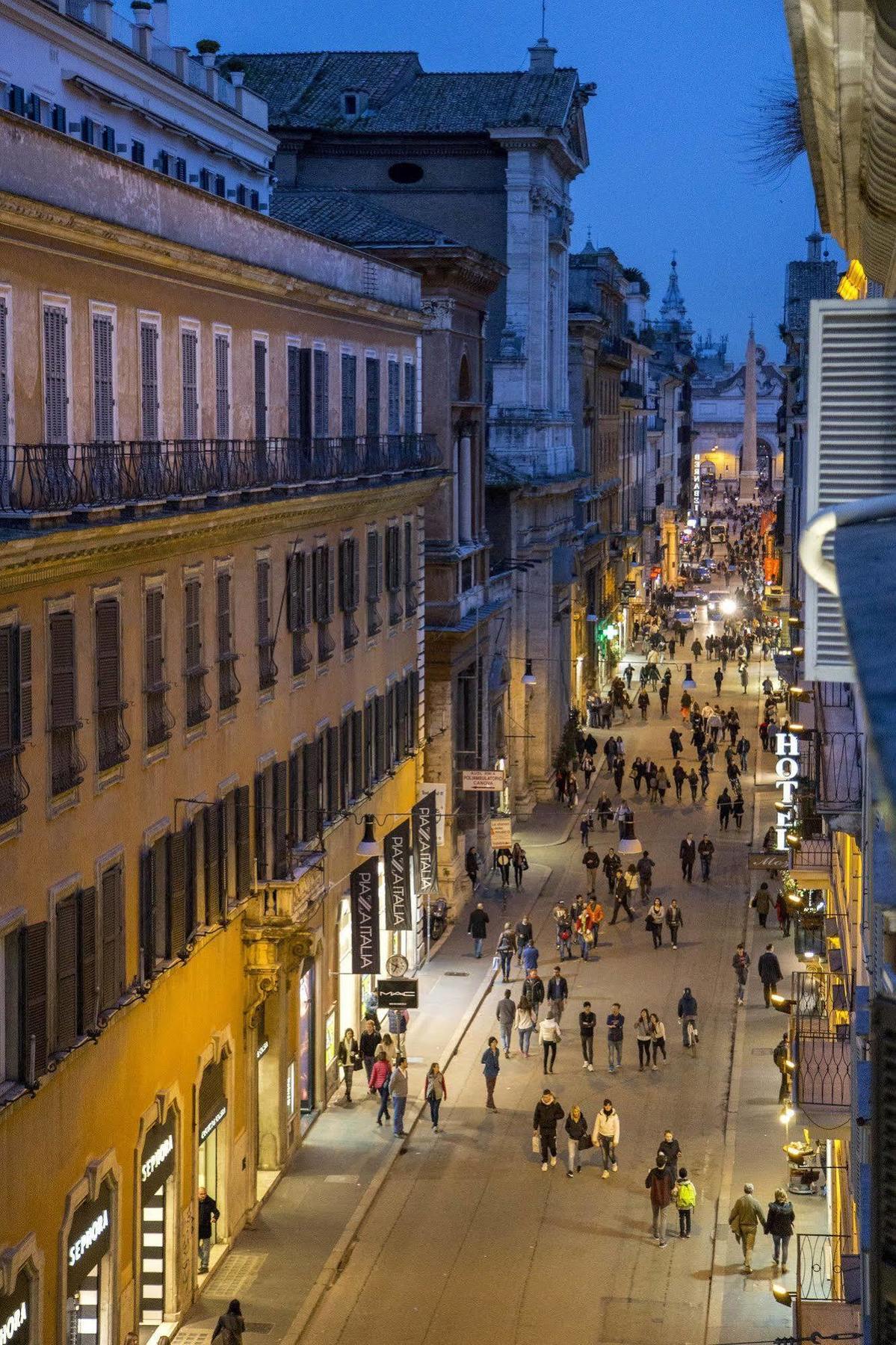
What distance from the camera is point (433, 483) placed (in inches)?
1889

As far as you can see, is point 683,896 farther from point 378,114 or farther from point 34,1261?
point 34,1261

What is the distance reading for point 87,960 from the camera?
25.2 m

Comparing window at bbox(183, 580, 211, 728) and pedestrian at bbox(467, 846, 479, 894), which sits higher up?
window at bbox(183, 580, 211, 728)

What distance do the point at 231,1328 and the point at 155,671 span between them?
25.8ft

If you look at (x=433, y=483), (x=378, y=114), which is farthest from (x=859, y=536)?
(x=378, y=114)

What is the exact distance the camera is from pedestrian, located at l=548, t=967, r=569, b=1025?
41.5 m

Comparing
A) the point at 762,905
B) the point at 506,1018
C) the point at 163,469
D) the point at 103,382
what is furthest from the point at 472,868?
the point at 103,382

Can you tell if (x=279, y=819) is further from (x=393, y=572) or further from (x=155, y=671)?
Result: (x=393, y=572)

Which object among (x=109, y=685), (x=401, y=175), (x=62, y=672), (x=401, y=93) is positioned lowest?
(x=109, y=685)

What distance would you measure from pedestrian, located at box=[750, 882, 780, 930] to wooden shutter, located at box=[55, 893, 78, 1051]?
94.0 ft

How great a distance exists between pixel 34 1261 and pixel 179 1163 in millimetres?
5976

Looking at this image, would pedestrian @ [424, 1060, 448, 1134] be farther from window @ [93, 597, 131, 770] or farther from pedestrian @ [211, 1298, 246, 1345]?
window @ [93, 597, 131, 770]

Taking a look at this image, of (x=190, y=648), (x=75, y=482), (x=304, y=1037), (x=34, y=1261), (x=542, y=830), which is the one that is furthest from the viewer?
(x=542, y=830)

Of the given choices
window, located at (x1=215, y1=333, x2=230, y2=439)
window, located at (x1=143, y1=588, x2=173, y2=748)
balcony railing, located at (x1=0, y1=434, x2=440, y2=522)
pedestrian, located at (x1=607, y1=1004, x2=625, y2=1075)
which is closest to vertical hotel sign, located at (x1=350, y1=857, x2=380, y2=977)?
pedestrian, located at (x1=607, y1=1004, x2=625, y2=1075)
